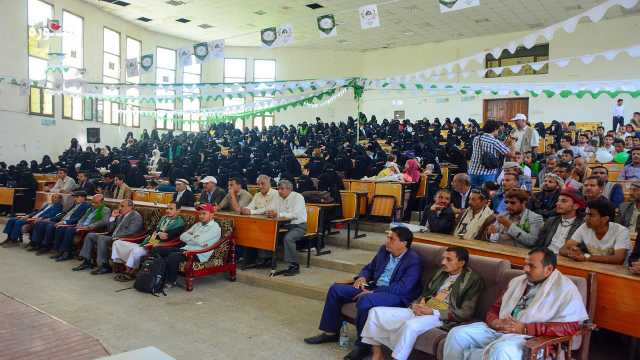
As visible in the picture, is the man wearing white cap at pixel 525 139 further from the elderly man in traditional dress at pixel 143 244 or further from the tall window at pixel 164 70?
the tall window at pixel 164 70

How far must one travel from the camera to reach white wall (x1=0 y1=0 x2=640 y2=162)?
16.0m

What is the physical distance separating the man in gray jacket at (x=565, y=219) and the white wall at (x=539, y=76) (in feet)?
49.4

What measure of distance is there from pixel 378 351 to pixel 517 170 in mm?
3442

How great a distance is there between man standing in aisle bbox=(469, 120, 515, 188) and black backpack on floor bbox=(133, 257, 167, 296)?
436cm

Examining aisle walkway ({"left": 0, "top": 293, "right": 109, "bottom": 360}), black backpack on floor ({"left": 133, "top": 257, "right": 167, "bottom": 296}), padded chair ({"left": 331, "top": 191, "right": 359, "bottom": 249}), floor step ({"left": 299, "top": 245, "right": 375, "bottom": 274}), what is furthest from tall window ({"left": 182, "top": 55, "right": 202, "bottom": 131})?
aisle walkway ({"left": 0, "top": 293, "right": 109, "bottom": 360})

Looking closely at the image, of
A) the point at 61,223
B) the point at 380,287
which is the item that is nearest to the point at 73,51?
the point at 61,223

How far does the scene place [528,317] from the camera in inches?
132

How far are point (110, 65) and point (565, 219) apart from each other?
64.6ft

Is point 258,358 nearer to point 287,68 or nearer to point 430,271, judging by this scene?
point 430,271

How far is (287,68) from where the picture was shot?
25766 mm

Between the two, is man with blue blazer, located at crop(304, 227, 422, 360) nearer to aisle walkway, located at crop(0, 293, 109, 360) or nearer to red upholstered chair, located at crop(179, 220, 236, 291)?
aisle walkway, located at crop(0, 293, 109, 360)

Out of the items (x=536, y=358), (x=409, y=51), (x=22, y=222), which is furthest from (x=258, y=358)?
(x=409, y=51)

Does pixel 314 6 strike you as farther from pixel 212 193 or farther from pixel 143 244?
pixel 143 244

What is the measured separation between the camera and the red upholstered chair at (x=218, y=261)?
21.0ft
